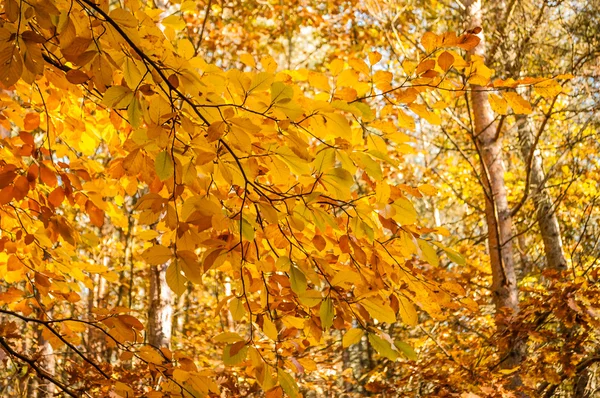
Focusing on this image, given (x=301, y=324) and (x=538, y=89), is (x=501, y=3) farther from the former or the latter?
(x=301, y=324)

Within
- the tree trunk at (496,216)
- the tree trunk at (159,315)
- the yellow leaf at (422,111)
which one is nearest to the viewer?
the yellow leaf at (422,111)

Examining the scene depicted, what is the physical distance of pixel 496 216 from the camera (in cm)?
326

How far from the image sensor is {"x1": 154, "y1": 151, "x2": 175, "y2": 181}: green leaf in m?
1.02

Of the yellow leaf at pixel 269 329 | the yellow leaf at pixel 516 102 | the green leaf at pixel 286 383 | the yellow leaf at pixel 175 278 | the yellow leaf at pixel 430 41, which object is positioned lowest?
the green leaf at pixel 286 383

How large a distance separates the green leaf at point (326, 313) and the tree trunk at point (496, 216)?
225 centimetres

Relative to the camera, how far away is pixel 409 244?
4.08 feet

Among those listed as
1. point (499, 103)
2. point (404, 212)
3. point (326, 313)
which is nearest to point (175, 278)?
point (326, 313)

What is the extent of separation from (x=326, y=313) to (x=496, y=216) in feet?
7.98

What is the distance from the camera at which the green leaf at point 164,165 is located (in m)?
1.02

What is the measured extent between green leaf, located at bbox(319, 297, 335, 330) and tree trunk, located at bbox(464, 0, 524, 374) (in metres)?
2.25

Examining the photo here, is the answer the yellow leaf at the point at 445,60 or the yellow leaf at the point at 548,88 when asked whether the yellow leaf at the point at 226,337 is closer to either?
the yellow leaf at the point at 445,60

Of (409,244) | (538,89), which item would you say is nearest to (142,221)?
(409,244)

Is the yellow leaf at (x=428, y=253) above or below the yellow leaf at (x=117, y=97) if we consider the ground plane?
below

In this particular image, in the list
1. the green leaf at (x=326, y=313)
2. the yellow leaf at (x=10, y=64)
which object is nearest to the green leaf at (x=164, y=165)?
the yellow leaf at (x=10, y=64)
